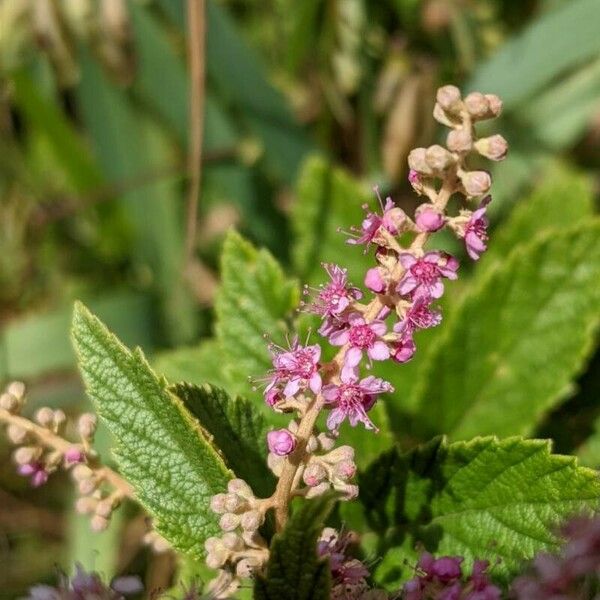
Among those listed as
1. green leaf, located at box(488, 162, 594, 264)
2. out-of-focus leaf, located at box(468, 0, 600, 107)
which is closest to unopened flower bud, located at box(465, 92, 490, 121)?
green leaf, located at box(488, 162, 594, 264)

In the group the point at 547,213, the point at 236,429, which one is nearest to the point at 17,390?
the point at 236,429

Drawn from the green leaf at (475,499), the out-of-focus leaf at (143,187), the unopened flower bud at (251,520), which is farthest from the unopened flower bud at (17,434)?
the out-of-focus leaf at (143,187)

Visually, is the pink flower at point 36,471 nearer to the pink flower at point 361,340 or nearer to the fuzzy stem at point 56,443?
the fuzzy stem at point 56,443


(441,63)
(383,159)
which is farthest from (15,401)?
(441,63)

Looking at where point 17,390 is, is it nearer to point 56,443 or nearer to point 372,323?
point 56,443

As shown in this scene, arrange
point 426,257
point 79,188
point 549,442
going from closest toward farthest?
point 426,257 → point 549,442 → point 79,188

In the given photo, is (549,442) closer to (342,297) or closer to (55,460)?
(342,297)
